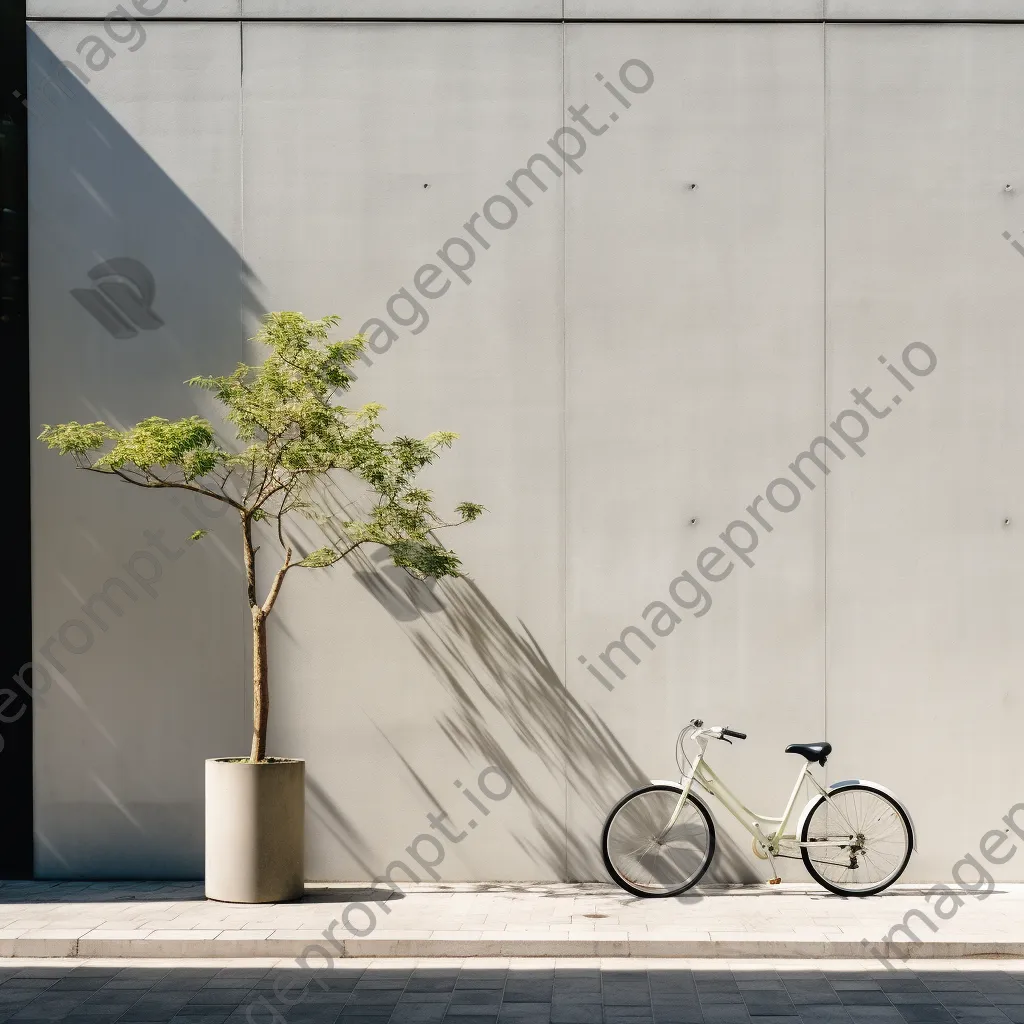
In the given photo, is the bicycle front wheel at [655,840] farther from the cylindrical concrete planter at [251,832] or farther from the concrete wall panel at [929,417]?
the cylindrical concrete planter at [251,832]

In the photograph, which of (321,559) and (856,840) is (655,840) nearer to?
(856,840)

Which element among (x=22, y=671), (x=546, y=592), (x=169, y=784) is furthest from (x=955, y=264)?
(x=22, y=671)

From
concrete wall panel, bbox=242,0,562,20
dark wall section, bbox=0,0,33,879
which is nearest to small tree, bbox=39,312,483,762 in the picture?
dark wall section, bbox=0,0,33,879

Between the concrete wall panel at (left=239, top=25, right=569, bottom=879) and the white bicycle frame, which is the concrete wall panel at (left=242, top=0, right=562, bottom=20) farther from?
the white bicycle frame

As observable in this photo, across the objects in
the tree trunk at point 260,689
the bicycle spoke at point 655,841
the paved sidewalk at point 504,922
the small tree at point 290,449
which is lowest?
the paved sidewalk at point 504,922

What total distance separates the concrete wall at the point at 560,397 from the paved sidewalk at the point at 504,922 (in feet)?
1.61

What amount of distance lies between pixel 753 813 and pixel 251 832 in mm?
3679

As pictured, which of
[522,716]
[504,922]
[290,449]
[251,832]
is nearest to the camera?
[504,922]

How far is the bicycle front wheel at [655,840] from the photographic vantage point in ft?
28.2

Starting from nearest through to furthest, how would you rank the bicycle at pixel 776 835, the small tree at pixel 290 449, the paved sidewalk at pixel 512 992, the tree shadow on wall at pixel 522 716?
1. the paved sidewalk at pixel 512 992
2. the small tree at pixel 290 449
3. the bicycle at pixel 776 835
4. the tree shadow on wall at pixel 522 716

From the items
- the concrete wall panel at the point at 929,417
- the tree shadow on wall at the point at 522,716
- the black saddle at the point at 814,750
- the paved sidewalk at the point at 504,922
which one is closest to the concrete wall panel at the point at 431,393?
the tree shadow on wall at the point at 522,716

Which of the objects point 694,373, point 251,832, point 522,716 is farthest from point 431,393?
point 251,832

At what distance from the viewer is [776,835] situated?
866 cm

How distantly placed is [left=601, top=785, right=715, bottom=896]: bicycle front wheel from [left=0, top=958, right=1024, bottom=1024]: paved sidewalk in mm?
1492
